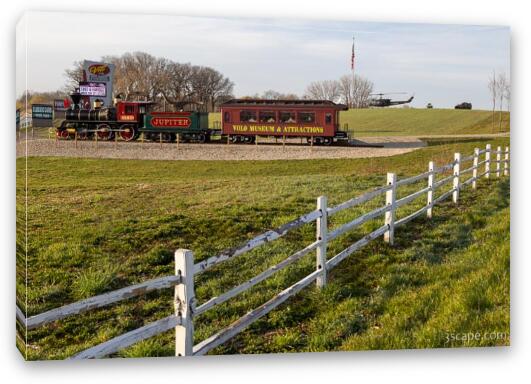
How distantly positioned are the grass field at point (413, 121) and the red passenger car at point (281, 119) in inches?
6.9

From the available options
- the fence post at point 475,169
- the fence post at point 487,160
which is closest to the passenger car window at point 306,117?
the fence post at point 487,160

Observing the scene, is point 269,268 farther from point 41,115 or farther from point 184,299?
point 41,115

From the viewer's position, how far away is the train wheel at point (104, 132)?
5.51 m

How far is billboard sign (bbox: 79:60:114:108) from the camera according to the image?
515 centimetres

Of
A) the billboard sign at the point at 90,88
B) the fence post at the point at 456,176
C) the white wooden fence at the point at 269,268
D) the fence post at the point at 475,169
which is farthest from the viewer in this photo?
the fence post at the point at 456,176

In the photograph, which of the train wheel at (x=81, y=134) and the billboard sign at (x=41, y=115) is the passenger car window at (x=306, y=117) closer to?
the train wheel at (x=81, y=134)

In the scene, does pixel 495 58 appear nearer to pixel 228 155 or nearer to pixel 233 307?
pixel 228 155

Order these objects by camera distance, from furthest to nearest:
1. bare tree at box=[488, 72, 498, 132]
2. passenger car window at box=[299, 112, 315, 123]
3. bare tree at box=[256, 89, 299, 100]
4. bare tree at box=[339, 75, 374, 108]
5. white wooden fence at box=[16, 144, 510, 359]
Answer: bare tree at box=[488, 72, 498, 132], passenger car window at box=[299, 112, 315, 123], bare tree at box=[339, 75, 374, 108], bare tree at box=[256, 89, 299, 100], white wooden fence at box=[16, 144, 510, 359]

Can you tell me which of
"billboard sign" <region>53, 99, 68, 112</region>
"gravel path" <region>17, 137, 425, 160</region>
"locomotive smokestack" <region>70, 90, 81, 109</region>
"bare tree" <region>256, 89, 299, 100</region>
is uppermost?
"bare tree" <region>256, 89, 299, 100</region>

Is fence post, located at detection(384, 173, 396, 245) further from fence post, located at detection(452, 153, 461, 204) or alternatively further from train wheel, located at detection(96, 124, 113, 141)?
train wheel, located at detection(96, 124, 113, 141)

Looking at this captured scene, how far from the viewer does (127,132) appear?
5.66 meters

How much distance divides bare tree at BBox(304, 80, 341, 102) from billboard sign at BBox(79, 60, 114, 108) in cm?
174

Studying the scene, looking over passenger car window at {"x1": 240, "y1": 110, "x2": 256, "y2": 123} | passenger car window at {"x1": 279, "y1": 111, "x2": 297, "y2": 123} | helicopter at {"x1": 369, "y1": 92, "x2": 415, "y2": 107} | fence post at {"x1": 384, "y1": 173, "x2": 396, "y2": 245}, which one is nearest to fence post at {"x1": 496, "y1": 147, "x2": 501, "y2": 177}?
fence post at {"x1": 384, "y1": 173, "x2": 396, "y2": 245}

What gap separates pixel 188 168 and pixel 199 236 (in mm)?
685
